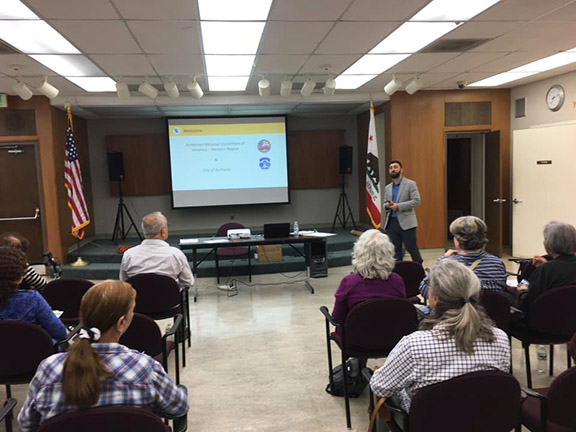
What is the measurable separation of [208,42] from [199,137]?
13.3 feet

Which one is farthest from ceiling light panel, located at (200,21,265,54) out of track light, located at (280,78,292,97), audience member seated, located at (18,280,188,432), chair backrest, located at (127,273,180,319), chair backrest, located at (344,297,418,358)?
audience member seated, located at (18,280,188,432)

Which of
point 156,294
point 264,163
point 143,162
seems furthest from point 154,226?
point 143,162

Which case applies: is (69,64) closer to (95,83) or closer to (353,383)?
(95,83)

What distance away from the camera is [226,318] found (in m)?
4.88

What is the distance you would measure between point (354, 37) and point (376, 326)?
3.25 meters

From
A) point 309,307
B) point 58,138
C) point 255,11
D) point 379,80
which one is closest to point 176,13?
point 255,11

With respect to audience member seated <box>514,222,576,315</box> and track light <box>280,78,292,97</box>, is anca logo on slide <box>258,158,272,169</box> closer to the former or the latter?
track light <box>280,78,292,97</box>

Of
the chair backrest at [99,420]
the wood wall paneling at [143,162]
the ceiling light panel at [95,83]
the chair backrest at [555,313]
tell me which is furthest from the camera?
the wood wall paneling at [143,162]

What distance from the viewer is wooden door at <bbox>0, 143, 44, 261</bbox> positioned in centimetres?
722

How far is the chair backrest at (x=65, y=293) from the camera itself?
3309 mm

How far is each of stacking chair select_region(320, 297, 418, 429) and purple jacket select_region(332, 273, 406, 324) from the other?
128 mm

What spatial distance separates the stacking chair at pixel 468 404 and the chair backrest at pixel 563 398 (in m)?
0.17

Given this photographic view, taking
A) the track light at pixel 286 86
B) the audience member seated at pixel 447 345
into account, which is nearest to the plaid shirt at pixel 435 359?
the audience member seated at pixel 447 345

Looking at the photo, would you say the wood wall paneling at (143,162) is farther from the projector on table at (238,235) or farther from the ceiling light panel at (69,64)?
the projector on table at (238,235)
